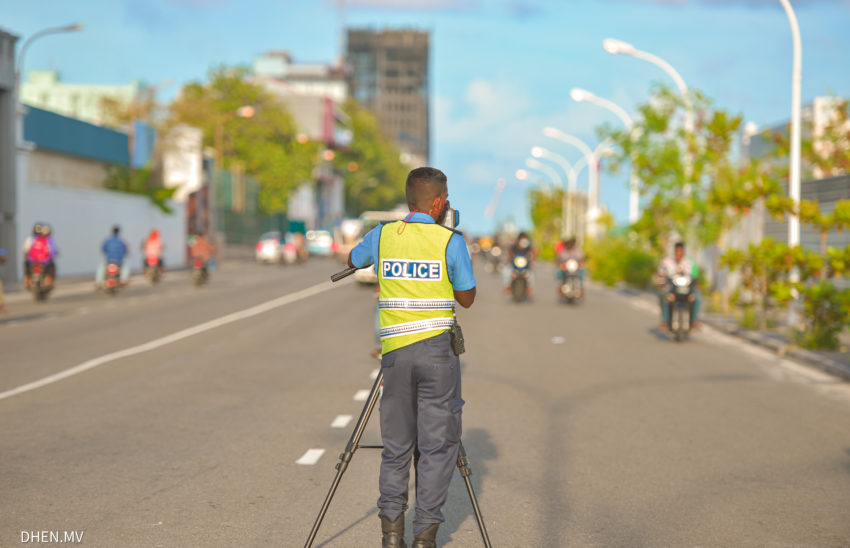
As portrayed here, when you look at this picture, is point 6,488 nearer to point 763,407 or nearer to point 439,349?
point 439,349

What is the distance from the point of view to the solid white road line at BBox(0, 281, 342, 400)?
1107 cm

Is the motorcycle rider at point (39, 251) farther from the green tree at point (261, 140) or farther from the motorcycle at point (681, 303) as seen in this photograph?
the green tree at point (261, 140)

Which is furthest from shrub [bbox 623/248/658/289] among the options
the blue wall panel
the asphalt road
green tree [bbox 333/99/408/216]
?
green tree [bbox 333/99/408/216]

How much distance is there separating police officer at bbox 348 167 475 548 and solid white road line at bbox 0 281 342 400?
641cm

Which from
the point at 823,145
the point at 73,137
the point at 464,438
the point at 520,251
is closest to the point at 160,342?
the point at 464,438

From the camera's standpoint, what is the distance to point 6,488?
21.1 ft

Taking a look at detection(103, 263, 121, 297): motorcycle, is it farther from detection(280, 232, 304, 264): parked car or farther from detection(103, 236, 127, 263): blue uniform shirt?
detection(280, 232, 304, 264): parked car

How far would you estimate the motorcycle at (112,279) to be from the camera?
2672 cm

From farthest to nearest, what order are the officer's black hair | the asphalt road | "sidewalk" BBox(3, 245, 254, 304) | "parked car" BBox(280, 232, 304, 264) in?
"parked car" BBox(280, 232, 304, 264) < "sidewalk" BBox(3, 245, 254, 304) < the asphalt road < the officer's black hair

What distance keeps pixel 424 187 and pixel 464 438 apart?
380 centimetres

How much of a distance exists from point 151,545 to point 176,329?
12751mm

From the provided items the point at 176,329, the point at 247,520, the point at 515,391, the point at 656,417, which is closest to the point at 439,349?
the point at 247,520

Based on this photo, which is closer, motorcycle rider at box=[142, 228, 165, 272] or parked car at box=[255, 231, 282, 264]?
motorcycle rider at box=[142, 228, 165, 272]

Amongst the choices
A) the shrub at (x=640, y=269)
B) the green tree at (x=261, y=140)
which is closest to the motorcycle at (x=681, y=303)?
the shrub at (x=640, y=269)
